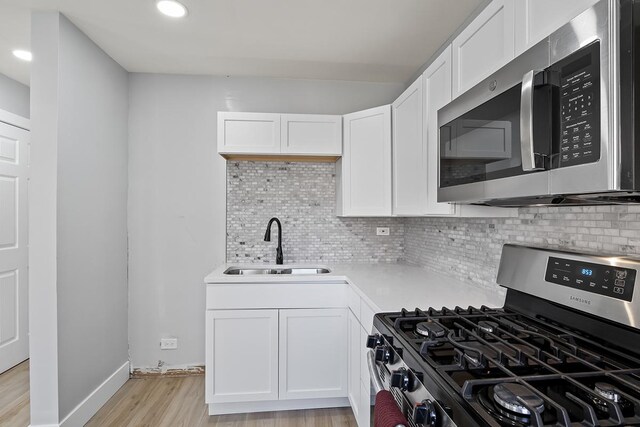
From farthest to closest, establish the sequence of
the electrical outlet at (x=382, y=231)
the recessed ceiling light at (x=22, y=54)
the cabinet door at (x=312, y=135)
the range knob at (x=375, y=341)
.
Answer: the electrical outlet at (x=382, y=231)
the cabinet door at (x=312, y=135)
the recessed ceiling light at (x=22, y=54)
the range knob at (x=375, y=341)

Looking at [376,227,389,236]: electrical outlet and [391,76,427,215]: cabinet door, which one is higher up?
[391,76,427,215]: cabinet door

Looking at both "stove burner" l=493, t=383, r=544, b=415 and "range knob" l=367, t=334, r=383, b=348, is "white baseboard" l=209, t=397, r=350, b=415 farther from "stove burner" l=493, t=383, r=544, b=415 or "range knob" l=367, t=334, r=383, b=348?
"stove burner" l=493, t=383, r=544, b=415

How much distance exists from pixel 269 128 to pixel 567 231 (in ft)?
6.28

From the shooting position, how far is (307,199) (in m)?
2.80

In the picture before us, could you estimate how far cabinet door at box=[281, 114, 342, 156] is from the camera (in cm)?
246

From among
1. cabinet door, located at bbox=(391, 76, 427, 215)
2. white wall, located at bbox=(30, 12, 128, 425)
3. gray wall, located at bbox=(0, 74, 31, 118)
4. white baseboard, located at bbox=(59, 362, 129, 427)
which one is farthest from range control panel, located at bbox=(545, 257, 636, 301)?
gray wall, located at bbox=(0, 74, 31, 118)

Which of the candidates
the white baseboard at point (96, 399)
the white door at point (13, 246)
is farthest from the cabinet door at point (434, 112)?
the white door at point (13, 246)

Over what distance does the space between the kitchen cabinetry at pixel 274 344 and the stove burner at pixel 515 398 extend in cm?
154

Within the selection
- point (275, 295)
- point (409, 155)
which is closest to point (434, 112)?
point (409, 155)

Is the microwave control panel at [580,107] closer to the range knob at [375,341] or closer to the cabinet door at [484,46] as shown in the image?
the cabinet door at [484,46]

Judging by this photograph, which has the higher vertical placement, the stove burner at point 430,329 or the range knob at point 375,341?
the stove burner at point 430,329

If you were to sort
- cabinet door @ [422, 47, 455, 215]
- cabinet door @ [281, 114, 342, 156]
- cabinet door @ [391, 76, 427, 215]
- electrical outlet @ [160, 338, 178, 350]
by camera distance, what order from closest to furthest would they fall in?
cabinet door @ [422, 47, 455, 215] → cabinet door @ [391, 76, 427, 215] → cabinet door @ [281, 114, 342, 156] → electrical outlet @ [160, 338, 178, 350]

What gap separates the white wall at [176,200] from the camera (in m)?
2.69

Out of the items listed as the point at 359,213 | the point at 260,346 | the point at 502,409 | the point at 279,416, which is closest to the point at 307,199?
the point at 359,213
